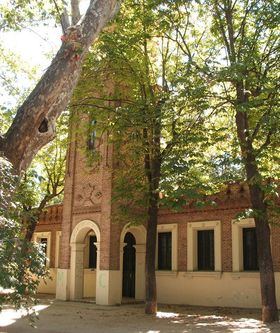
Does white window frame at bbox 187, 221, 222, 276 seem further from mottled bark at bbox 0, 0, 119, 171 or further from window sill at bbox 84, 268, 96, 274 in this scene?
mottled bark at bbox 0, 0, 119, 171

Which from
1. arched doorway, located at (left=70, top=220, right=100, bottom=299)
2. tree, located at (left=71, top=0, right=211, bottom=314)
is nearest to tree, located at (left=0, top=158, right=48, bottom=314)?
tree, located at (left=71, top=0, right=211, bottom=314)

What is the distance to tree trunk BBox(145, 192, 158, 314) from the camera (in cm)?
1692

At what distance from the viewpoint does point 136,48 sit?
55.0ft

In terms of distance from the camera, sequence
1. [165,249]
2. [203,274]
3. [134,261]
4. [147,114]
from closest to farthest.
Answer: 1. [147,114]
2. [203,274]
3. [165,249]
4. [134,261]

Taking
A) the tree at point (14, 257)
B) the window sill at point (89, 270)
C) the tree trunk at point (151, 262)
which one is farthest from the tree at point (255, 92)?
the window sill at point (89, 270)

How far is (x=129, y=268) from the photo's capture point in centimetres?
2339

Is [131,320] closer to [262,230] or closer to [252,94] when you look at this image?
[262,230]

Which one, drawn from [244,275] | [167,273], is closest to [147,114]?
[244,275]

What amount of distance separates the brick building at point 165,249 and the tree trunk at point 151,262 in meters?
1.44

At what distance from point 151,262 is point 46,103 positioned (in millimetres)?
9933

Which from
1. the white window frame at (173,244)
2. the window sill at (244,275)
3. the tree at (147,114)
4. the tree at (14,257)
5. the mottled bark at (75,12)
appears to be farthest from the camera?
the white window frame at (173,244)

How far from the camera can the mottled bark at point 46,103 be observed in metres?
8.27

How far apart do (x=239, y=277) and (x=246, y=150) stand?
7.33m

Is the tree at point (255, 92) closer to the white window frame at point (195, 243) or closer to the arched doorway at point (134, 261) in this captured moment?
the white window frame at point (195, 243)
